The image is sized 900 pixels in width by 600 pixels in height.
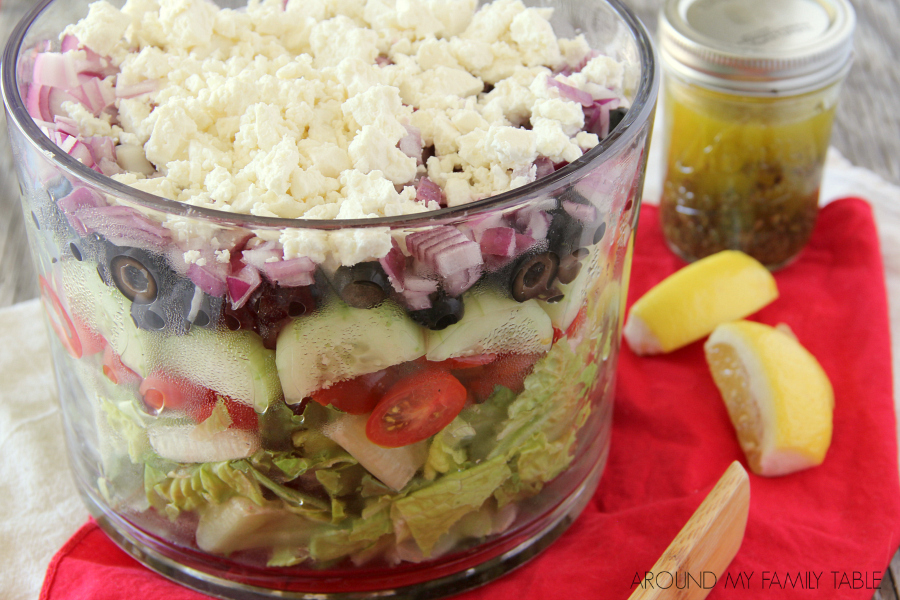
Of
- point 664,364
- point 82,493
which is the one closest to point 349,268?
point 82,493

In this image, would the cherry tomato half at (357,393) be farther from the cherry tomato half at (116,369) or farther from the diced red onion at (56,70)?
the diced red onion at (56,70)

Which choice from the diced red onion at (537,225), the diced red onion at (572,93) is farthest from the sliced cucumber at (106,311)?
the diced red onion at (572,93)

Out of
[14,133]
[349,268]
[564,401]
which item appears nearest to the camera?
[349,268]

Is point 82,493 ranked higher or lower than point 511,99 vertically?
lower

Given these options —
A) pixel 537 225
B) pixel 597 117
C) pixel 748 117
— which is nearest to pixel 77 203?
pixel 537 225

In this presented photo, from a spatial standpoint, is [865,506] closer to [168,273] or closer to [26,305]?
[168,273]

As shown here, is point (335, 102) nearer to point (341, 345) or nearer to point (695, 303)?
point (341, 345)
